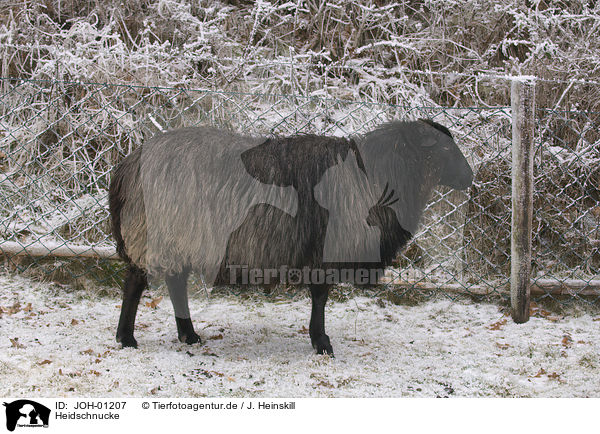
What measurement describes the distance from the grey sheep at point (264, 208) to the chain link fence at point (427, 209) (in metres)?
1.09

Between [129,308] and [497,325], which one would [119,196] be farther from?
[497,325]

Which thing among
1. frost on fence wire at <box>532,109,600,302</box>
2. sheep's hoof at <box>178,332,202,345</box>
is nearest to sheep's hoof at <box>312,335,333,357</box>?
sheep's hoof at <box>178,332,202,345</box>

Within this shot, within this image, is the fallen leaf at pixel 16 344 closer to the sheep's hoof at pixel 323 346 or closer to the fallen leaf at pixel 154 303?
the fallen leaf at pixel 154 303

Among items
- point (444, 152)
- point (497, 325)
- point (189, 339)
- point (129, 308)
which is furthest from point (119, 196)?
point (497, 325)

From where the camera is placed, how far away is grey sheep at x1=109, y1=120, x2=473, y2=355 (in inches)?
→ 129

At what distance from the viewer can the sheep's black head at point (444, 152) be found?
140 inches

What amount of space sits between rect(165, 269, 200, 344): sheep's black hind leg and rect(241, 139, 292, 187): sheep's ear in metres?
0.78

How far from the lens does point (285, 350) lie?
142 inches

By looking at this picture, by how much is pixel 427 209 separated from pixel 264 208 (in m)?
2.05

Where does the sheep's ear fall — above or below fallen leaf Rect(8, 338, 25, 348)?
above

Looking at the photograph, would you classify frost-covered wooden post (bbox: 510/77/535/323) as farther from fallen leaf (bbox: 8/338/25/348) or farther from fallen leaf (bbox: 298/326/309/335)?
fallen leaf (bbox: 8/338/25/348)

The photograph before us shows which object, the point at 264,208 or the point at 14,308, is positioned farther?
the point at 14,308
